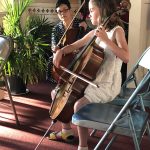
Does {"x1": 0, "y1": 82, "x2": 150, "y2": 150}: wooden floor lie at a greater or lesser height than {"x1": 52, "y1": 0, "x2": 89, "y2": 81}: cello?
lesser

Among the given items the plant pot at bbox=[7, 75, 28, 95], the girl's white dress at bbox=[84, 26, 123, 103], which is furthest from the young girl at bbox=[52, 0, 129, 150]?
the plant pot at bbox=[7, 75, 28, 95]

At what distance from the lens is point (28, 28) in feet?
11.7

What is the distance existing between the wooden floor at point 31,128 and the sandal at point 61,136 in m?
0.04

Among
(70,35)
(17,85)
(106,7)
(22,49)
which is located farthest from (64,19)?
(17,85)

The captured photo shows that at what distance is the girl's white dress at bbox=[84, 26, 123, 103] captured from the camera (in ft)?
6.45

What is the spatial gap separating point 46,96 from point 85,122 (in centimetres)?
188

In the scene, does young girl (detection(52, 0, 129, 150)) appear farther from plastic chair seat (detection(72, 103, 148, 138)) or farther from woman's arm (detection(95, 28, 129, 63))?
plastic chair seat (detection(72, 103, 148, 138))

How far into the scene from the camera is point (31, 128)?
2.65 metres

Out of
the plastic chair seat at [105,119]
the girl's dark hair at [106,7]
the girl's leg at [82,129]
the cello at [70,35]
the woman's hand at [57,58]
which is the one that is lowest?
the girl's leg at [82,129]

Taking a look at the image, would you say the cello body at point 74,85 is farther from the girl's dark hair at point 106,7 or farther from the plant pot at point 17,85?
the plant pot at point 17,85

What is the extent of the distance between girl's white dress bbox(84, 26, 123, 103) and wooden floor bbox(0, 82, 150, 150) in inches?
20.7

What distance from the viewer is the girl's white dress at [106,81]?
1.97m

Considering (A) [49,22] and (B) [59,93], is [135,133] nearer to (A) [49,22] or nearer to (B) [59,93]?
(B) [59,93]

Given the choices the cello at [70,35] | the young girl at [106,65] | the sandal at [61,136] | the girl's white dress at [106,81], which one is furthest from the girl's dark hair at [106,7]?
the sandal at [61,136]
